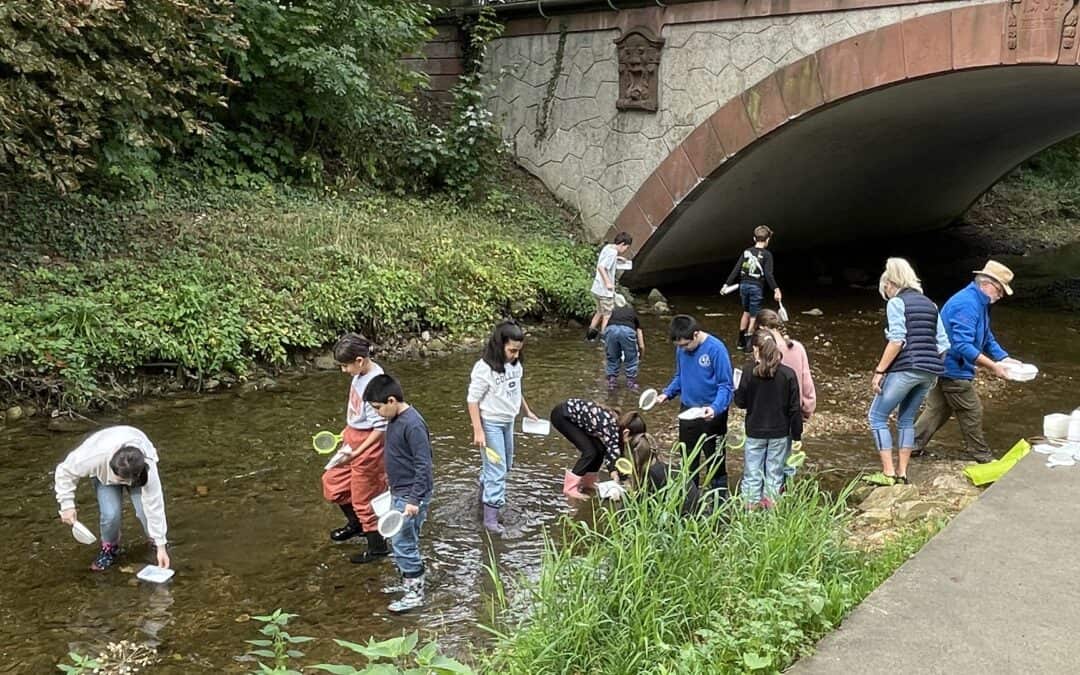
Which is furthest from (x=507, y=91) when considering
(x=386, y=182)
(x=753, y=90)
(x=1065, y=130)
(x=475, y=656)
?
(x=475, y=656)

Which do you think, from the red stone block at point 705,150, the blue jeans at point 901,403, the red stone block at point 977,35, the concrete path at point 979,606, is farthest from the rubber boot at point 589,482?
the red stone block at point 705,150

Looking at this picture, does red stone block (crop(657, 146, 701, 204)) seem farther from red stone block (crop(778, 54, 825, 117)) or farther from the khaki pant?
the khaki pant

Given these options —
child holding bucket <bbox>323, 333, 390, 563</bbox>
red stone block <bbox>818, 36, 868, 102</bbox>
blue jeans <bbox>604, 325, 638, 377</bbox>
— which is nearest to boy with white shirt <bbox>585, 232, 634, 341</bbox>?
blue jeans <bbox>604, 325, 638, 377</bbox>

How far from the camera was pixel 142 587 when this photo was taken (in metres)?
5.36

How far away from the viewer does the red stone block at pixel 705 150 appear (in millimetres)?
13008

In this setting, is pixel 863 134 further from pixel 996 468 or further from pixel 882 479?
pixel 996 468

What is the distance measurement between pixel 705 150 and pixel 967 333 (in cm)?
698

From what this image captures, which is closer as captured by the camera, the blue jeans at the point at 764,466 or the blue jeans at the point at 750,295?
the blue jeans at the point at 764,466

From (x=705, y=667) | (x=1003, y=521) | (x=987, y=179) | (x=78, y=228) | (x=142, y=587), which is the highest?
(x=987, y=179)

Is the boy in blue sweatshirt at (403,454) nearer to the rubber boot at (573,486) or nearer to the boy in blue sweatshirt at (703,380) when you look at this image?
the rubber boot at (573,486)

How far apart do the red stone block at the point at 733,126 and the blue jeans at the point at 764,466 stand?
302 inches

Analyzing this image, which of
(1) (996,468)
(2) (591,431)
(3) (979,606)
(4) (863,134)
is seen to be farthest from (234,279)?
(4) (863,134)

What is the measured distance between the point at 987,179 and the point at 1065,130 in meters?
2.80

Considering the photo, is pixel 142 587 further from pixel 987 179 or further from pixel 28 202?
pixel 987 179
